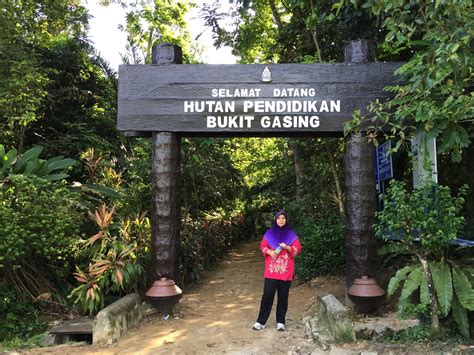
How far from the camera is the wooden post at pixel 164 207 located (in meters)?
5.75

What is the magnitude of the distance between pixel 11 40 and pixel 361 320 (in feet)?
26.9

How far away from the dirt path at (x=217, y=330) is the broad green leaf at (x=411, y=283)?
44.2 inches

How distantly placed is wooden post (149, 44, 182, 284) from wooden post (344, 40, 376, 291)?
2384 millimetres

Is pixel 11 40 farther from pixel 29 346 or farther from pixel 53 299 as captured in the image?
pixel 29 346

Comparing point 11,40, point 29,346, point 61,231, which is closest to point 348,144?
point 61,231

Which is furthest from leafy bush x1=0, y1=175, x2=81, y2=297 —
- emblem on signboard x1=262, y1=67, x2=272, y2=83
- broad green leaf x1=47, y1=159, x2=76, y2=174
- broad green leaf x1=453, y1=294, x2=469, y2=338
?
broad green leaf x1=453, y1=294, x2=469, y2=338

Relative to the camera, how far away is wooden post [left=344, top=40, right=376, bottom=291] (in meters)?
5.46

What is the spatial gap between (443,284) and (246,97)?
3305 millimetres

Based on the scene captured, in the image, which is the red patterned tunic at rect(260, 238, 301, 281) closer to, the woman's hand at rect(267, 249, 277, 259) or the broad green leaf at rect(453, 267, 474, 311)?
the woman's hand at rect(267, 249, 277, 259)

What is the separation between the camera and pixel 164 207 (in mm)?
5812

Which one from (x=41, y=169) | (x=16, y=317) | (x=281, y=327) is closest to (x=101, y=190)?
(x=41, y=169)

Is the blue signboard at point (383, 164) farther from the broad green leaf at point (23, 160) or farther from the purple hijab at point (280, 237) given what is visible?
the broad green leaf at point (23, 160)

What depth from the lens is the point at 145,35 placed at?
16.3 m

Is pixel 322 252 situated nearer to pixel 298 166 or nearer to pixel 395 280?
pixel 298 166
